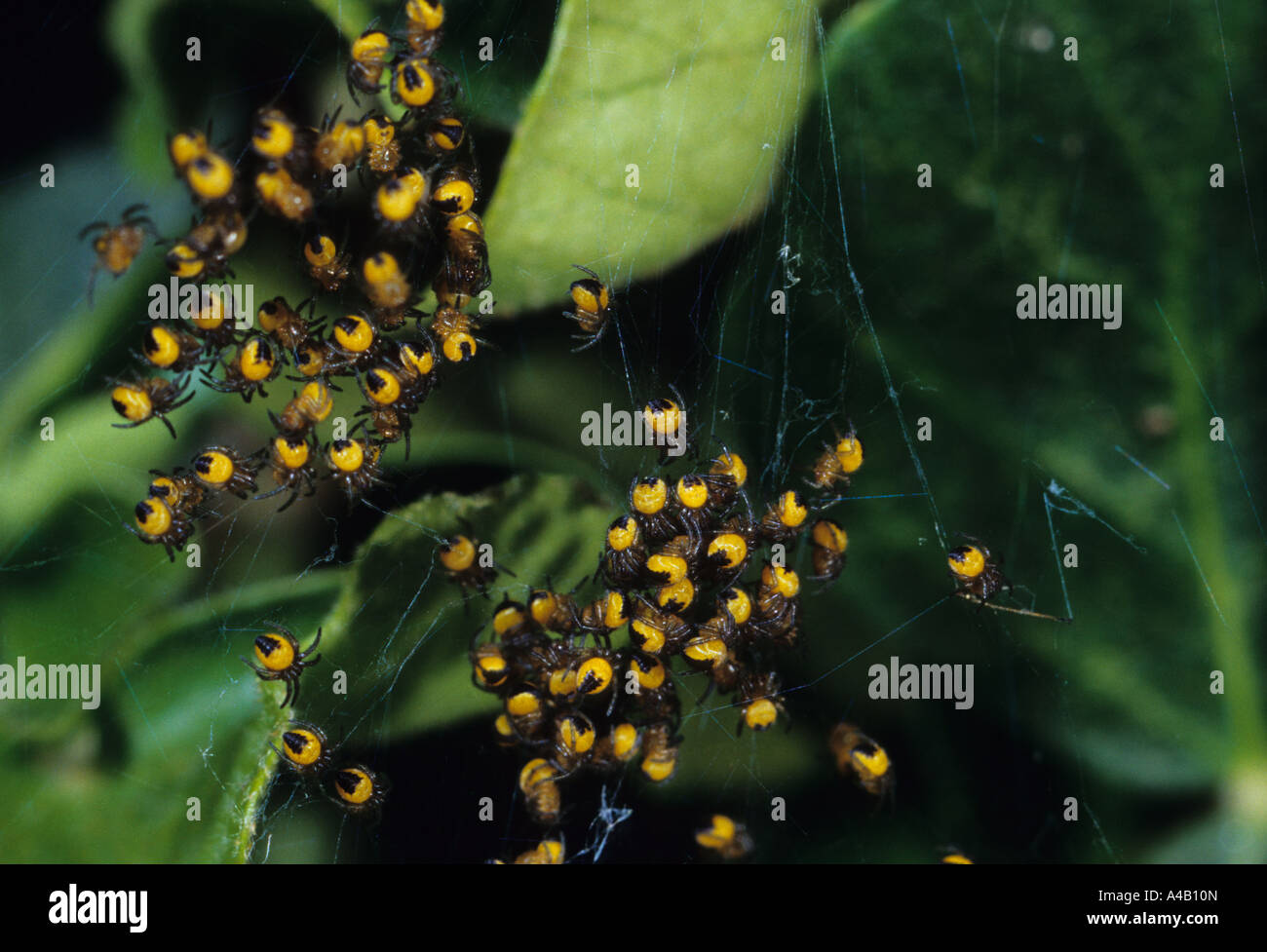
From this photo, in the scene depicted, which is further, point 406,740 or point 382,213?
point 406,740

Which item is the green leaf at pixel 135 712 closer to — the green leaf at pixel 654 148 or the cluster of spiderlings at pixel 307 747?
the cluster of spiderlings at pixel 307 747

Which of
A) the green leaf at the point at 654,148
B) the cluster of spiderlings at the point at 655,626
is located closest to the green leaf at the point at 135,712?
the cluster of spiderlings at the point at 655,626

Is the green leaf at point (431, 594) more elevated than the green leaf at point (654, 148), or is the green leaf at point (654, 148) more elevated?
the green leaf at point (654, 148)

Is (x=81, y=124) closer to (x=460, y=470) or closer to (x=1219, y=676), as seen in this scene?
(x=460, y=470)

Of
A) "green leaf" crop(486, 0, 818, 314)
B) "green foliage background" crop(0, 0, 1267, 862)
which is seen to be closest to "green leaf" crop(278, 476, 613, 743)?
"green foliage background" crop(0, 0, 1267, 862)

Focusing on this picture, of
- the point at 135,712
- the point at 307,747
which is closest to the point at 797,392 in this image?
the point at 307,747

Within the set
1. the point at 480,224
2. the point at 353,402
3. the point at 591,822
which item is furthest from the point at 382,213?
the point at 591,822
